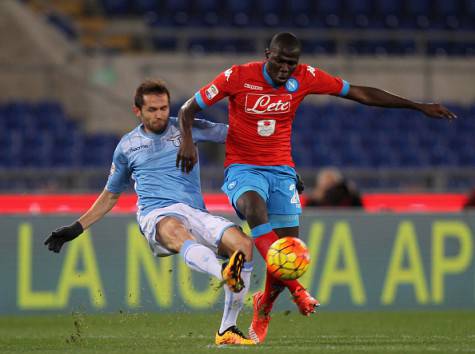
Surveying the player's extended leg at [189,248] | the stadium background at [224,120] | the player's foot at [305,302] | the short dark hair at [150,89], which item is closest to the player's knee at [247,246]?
the player's extended leg at [189,248]

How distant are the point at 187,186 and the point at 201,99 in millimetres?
607

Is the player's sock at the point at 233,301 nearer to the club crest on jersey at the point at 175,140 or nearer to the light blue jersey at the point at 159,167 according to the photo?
the light blue jersey at the point at 159,167

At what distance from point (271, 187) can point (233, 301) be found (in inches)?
37.0

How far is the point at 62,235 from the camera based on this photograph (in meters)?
7.64

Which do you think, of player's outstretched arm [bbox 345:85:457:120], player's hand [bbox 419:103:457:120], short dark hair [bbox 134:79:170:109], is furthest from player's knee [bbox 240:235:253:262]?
player's hand [bbox 419:103:457:120]

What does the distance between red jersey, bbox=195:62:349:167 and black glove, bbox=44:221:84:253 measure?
3.77 feet

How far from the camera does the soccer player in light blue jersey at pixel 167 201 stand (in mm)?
7090

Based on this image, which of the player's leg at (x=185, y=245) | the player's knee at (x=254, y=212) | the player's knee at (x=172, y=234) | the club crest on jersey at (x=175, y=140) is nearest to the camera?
the player's leg at (x=185, y=245)

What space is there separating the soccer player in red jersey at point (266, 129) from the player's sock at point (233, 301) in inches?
8.0

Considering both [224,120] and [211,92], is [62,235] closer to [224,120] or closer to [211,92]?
[211,92]

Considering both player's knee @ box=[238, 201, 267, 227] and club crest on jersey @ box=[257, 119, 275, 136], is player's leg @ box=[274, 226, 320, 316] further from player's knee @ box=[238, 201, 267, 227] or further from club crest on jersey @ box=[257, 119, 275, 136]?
club crest on jersey @ box=[257, 119, 275, 136]

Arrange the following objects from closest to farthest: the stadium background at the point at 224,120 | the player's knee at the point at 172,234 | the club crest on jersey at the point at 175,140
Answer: the player's knee at the point at 172,234, the club crest on jersey at the point at 175,140, the stadium background at the point at 224,120

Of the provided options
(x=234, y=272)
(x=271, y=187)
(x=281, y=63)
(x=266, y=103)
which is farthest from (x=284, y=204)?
(x=234, y=272)

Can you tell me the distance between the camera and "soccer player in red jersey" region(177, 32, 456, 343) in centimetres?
732
